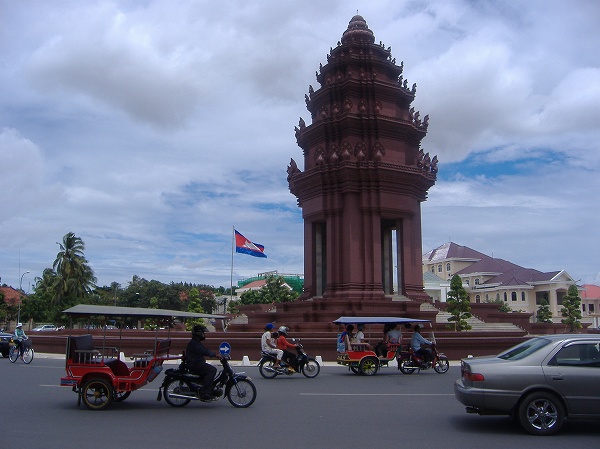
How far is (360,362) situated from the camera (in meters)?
19.6

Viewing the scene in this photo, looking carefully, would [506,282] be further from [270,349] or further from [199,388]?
[199,388]

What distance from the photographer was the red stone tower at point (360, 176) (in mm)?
32531

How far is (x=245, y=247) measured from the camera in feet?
169

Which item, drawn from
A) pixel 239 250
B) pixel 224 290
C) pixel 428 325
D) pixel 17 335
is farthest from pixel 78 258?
pixel 224 290

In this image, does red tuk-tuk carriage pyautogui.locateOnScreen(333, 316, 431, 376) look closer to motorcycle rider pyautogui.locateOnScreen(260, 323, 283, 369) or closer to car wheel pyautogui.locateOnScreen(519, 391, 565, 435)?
motorcycle rider pyautogui.locateOnScreen(260, 323, 283, 369)

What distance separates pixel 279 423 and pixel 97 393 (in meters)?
4.03

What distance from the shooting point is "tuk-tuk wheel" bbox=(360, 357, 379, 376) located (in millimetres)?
19609

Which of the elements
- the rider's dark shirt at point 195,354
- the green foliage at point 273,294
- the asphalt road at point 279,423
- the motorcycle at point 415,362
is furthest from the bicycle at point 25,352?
the green foliage at point 273,294

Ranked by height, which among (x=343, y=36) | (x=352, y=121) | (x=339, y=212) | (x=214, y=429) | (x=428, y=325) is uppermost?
(x=343, y=36)

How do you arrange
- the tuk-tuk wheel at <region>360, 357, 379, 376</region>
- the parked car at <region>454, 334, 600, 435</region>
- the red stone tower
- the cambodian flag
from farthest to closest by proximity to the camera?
1. the cambodian flag
2. the red stone tower
3. the tuk-tuk wheel at <region>360, 357, 379, 376</region>
4. the parked car at <region>454, 334, 600, 435</region>

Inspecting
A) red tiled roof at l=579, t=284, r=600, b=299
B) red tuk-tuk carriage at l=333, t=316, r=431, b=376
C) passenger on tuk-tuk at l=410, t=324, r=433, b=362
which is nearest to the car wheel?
red tuk-tuk carriage at l=333, t=316, r=431, b=376

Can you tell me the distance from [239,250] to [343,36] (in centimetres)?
2114

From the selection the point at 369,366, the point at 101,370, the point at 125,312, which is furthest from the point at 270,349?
the point at 101,370

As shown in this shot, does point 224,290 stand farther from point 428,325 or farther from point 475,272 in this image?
point 428,325
